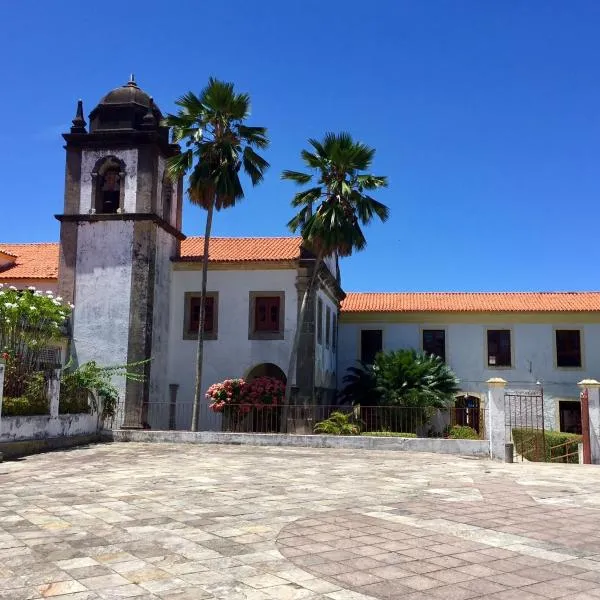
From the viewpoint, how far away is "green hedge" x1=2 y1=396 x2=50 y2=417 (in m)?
14.8

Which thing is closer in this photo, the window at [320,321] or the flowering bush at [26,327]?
the flowering bush at [26,327]

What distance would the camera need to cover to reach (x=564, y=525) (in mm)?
7473

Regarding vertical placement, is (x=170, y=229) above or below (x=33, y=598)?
above

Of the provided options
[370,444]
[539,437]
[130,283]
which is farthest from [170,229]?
[539,437]

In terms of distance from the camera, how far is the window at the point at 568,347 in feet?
93.6

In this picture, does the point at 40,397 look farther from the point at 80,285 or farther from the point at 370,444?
the point at 370,444

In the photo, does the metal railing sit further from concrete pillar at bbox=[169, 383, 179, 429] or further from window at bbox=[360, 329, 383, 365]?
window at bbox=[360, 329, 383, 365]

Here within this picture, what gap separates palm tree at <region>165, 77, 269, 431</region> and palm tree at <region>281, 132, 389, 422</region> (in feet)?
5.92

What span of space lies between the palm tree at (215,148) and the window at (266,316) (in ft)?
8.15

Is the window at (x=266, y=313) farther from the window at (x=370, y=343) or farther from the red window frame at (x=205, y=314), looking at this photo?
the window at (x=370, y=343)

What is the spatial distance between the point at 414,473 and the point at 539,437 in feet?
23.7

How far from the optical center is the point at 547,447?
60.5 feet

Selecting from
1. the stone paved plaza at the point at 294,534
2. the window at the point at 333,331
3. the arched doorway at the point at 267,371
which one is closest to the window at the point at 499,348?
the window at the point at 333,331

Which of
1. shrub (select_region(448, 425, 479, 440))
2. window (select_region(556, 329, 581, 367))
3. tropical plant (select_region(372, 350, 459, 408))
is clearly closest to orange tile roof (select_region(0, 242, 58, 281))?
tropical plant (select_region(372, 350, 459, 408))
